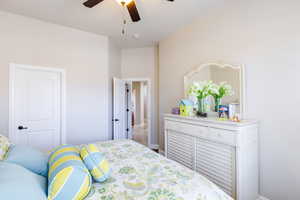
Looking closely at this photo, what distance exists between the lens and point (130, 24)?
3.06m

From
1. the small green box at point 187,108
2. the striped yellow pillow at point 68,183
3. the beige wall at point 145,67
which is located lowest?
the striped yellow pillow at point 68,183

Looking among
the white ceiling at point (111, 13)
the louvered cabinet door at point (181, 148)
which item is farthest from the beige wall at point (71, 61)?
the louvered cabinet door at point (181, 148)

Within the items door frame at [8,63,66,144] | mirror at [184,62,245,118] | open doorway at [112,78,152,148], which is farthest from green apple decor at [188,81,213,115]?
door frame at [8,63,66,144]

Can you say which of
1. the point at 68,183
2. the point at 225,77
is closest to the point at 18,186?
the point at 68,183

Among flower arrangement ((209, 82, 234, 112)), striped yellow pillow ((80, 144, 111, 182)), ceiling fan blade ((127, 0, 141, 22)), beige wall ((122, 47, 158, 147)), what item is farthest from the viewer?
beige wall ((122, 47, 158, 147))

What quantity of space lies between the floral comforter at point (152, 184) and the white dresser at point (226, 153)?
2.60 ft

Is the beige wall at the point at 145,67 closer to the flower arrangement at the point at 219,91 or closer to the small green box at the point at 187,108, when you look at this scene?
the small green box at the point at 187,108

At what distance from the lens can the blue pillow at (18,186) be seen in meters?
0.73

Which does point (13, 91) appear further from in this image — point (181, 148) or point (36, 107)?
point (181, 148)

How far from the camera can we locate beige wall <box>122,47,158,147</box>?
4.26 meters

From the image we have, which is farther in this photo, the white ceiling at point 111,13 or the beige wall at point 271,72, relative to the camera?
the white ceiling at point 111,13

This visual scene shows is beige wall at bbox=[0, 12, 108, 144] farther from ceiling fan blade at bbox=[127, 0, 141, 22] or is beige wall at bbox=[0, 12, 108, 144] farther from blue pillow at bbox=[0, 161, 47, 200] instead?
blue pillow at bbox=[0, 161, 47, 200]

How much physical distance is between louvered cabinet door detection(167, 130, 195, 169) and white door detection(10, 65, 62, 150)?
2.19 meters

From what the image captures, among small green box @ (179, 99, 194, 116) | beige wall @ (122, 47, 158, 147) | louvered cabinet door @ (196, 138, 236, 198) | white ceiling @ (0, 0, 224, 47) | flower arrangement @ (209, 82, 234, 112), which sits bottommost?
louvered cabinet door @ (196, 138, 236, 198)
